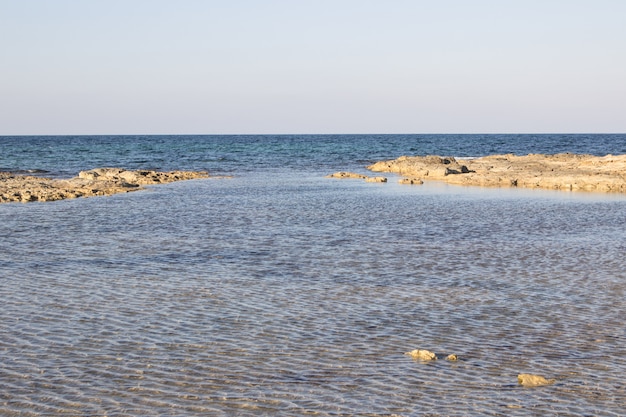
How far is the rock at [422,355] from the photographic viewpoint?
8609 millimetres

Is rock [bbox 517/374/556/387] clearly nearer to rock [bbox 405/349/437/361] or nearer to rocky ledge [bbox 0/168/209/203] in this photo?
rock [bbox 405/349/437/361]

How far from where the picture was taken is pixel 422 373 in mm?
8109

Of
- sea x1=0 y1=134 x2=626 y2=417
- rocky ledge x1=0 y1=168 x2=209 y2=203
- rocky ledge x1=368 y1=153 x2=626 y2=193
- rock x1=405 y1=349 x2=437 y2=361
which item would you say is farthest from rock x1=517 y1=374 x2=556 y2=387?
rocky ledge x1=368 y1=153 x2=626 y2=193

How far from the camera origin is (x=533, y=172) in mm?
39281

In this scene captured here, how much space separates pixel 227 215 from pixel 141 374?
16.3 meters

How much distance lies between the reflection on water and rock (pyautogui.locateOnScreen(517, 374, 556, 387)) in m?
0.12

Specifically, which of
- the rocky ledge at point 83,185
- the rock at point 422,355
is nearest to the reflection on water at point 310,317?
the rock at point 422,355

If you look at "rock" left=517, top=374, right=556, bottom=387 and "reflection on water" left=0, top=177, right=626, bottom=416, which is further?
"rock" left=517, top=374, right=556, bottom=387

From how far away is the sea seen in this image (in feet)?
24.3

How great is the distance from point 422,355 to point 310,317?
241 cm

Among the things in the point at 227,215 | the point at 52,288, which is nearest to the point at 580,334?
the point at 52,288

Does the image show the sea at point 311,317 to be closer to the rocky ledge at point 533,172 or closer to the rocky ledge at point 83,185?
the rocky ledge at point 83,185

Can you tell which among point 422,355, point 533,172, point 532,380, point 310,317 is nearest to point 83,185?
point 533,172

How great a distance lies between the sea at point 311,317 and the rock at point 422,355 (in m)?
0.16
